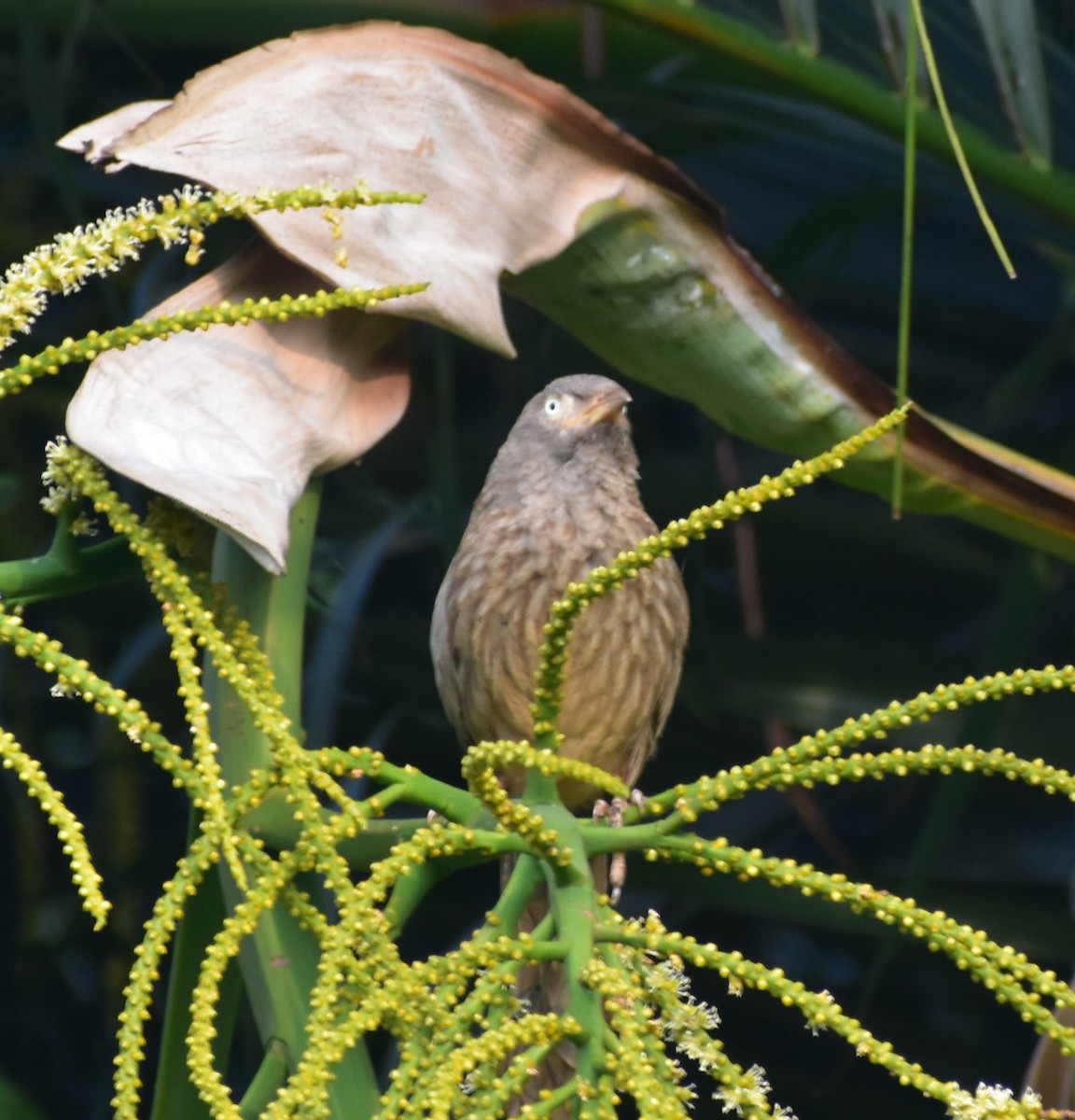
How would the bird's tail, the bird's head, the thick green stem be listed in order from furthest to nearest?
1. the bird's head
2. the bird's tail
3. the thick green stem

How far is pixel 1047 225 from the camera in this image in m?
2.27

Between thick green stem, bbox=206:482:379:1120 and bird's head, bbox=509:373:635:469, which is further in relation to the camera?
bird's head, bbox=509:373:635:469

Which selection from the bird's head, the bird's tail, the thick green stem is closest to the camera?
the thick green stem

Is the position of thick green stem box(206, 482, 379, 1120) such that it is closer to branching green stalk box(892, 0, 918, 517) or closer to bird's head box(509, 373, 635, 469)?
branching green stalk box(892, 0, 918, 517)

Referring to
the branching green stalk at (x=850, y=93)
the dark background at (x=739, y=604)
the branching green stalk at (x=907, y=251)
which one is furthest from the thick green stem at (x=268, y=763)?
the dark background at (x=739, y=604)

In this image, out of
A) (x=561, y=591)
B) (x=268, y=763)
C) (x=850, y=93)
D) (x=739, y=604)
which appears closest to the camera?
(x=268, y=763)

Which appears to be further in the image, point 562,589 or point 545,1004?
point 562,589

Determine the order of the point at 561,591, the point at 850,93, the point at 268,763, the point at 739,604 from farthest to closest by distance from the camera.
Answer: the point at 739,604 → the point at 561,591 → the point at 850,93 → the point at 268,763

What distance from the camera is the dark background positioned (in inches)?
86.1

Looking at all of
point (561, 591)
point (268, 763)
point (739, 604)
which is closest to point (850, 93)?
point (561, 591)

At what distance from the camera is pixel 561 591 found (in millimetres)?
2094

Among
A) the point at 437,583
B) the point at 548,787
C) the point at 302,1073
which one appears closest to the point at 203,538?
the point at 548,787

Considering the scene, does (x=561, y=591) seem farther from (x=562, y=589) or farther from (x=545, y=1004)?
(x=545, y=1004)

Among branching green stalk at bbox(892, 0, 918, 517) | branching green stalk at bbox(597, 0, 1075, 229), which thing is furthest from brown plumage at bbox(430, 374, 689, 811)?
branching green stalk at bbox(892, 0, 918, 517)
